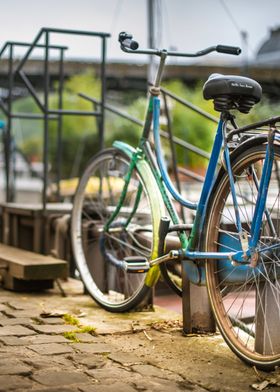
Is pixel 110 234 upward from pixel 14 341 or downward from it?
upward

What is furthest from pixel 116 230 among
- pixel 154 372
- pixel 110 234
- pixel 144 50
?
pixel 154 372

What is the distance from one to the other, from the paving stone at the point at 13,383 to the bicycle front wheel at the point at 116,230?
1.34 m

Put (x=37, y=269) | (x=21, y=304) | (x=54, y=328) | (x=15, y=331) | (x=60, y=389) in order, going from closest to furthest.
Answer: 1. (x=60, y=389)
2. (x=15, y=331)
3. (x=54, y=328)
4. (x=21, y=304)
5. (x=37, y=269)

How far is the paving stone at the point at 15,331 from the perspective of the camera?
3904 millimetres

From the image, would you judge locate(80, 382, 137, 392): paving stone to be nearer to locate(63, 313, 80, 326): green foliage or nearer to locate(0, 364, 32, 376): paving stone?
locate(0, 364, 32, 376): paving stone

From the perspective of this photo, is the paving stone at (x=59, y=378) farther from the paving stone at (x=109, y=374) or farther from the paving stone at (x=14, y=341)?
the paving stone at (x=14, y=341)

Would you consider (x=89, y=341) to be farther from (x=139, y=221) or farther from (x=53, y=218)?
(x=53, y=218)

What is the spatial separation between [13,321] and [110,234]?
916 mm

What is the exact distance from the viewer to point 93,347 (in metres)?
3.69

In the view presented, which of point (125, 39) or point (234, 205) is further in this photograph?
point (125, 39)

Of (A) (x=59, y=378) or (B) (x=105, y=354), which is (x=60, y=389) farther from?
(B) (x=105, y=354)

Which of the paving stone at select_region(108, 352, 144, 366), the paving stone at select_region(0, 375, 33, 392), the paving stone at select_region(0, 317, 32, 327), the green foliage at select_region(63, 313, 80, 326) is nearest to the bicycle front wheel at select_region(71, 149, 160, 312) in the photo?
the green foliage at select_region(63, 313, 80, 326)

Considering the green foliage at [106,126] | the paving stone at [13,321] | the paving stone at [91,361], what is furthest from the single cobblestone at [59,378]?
the green foliage at [106,126]

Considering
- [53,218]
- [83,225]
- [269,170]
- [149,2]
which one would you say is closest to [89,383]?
[269,170]
